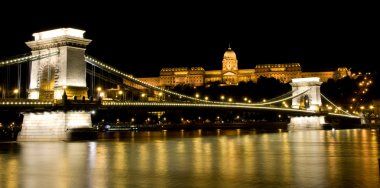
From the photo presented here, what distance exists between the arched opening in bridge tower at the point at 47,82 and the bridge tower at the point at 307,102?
137 feet

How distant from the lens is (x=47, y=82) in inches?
1544

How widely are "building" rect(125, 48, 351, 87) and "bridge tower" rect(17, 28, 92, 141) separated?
129435 mm

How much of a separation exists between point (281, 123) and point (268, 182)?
3220 inches

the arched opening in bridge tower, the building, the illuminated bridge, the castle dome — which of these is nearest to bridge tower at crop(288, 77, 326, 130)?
the illuminated bridge

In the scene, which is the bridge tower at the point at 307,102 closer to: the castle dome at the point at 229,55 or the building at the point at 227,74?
the building at the point at 227,74

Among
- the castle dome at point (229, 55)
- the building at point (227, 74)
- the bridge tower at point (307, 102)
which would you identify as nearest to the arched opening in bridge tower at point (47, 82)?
the bridge tower at point (307, 102)

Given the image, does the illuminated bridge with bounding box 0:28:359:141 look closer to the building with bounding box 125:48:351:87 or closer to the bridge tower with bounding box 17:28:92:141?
the bridge tower with bounding box 17:28:92:141

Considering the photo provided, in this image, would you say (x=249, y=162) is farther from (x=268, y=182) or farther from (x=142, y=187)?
(x=142, y=187)

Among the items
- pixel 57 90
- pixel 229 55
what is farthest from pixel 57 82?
pixel 229 55

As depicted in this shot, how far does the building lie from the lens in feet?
546

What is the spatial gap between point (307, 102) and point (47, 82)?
5059 cm

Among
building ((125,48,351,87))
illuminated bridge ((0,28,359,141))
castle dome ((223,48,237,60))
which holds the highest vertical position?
castle dome ((223,48,237,60))

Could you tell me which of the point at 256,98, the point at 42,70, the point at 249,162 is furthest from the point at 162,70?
the point at 249,162

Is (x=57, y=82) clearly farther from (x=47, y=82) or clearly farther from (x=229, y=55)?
(x=229, y=55)
